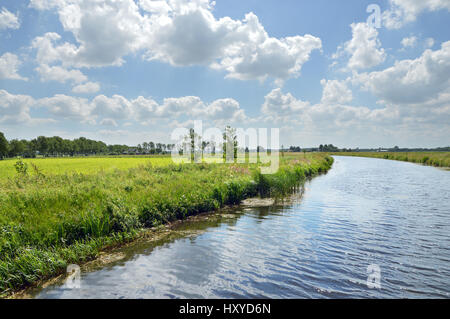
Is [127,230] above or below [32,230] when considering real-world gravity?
below

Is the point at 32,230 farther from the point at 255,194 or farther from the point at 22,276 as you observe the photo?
the point at 255,194

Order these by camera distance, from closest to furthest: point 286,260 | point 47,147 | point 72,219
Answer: point 286,260, point 72,219, point 47,147

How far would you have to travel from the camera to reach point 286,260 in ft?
22.8

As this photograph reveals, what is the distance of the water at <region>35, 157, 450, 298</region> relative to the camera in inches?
215

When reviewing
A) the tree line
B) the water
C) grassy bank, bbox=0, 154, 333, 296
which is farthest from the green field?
the tree line

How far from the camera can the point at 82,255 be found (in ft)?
22.3

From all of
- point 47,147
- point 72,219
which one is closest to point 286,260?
point 72,219

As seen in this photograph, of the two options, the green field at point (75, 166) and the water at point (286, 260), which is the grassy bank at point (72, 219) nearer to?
the water at point (286, 260)

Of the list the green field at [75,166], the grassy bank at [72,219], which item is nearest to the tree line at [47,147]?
the green field at [75,166]

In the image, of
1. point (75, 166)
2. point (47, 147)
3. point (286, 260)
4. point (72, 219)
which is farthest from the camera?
point (47, 147)

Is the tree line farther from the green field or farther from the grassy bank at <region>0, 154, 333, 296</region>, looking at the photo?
the grassy bank at <region>0, 154, 333, 296</region>

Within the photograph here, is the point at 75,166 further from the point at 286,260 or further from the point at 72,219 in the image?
the point at 286,260

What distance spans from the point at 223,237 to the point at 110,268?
3.90 meters
